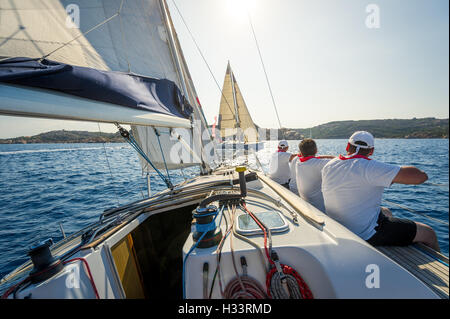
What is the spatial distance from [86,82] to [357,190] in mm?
2515

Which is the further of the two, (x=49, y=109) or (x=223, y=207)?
(x=223, y=207)

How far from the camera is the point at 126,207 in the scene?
2.27m

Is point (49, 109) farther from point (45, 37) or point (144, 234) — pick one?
point (144, 234)

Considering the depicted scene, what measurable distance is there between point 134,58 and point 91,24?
65 cm

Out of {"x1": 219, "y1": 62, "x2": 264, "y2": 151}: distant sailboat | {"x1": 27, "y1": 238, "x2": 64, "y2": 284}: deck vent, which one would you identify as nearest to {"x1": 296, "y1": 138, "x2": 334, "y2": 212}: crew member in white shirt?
{"x1": 27, "y1": 238, "x2": 64, "y2": 284}: deck vent

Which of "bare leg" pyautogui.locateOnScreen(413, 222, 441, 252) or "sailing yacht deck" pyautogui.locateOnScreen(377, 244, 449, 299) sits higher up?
"bare leg" pyautogui.locateOnScreen(413, 222, 441, 252)

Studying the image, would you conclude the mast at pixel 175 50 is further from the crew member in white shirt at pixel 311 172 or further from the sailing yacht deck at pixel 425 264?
the sailing yacht deck at pixel 425 264

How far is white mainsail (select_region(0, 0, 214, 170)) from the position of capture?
1358 millimetres

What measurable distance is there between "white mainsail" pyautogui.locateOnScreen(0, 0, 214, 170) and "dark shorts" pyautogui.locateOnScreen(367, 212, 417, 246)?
2561 mm

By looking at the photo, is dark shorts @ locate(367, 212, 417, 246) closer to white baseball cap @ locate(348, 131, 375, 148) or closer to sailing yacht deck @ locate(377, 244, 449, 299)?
sailing yacht deck @ locate(377, 244, 449, 299)

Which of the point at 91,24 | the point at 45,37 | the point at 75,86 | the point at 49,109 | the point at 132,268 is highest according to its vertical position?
the point at 91,24

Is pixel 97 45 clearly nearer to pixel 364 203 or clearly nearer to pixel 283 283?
pixel 283 283

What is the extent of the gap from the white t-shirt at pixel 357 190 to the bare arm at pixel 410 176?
Result: 0.07 metres
